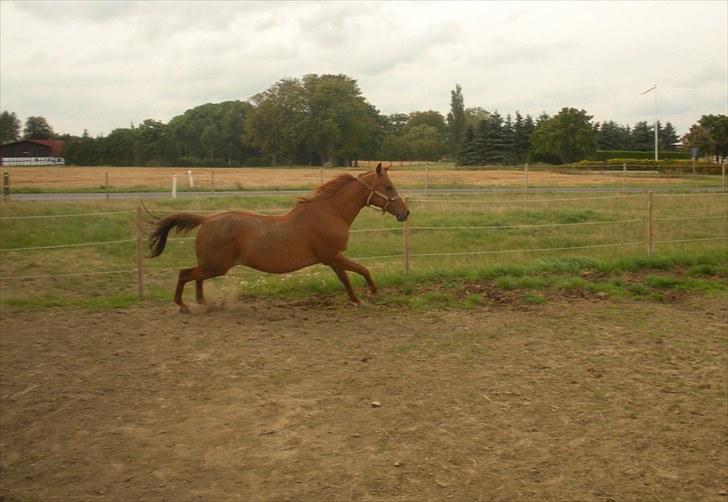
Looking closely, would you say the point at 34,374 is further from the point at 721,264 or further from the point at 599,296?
the point at 721,264

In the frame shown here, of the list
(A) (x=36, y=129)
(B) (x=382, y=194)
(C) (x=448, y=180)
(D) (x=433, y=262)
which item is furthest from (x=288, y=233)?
(A) (x=36, y=129)

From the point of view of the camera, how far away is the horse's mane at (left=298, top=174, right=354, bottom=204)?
8.30 meters

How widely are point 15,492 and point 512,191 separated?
71.7ft

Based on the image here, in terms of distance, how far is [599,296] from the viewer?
28.5ft

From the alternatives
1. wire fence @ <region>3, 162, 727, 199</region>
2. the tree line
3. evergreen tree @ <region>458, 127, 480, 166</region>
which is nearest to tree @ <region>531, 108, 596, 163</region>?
the tree line

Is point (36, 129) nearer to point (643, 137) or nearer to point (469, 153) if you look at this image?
point (469, 153)

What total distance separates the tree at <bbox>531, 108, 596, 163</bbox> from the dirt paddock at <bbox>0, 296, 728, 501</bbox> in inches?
1676

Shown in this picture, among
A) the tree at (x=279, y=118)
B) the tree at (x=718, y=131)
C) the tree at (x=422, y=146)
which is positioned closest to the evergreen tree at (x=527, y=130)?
the tree at (x=422, y=146)

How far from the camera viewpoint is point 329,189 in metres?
8.34

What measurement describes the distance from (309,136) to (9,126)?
30649mm

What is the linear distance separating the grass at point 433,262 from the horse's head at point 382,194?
3.86 ft

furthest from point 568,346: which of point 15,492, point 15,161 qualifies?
point 15,161

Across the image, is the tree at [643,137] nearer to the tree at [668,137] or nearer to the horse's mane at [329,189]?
the tree at [668,137]

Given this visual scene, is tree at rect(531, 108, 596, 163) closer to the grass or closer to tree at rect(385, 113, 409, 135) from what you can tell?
tree at rect(385, 113, 409, 135)
